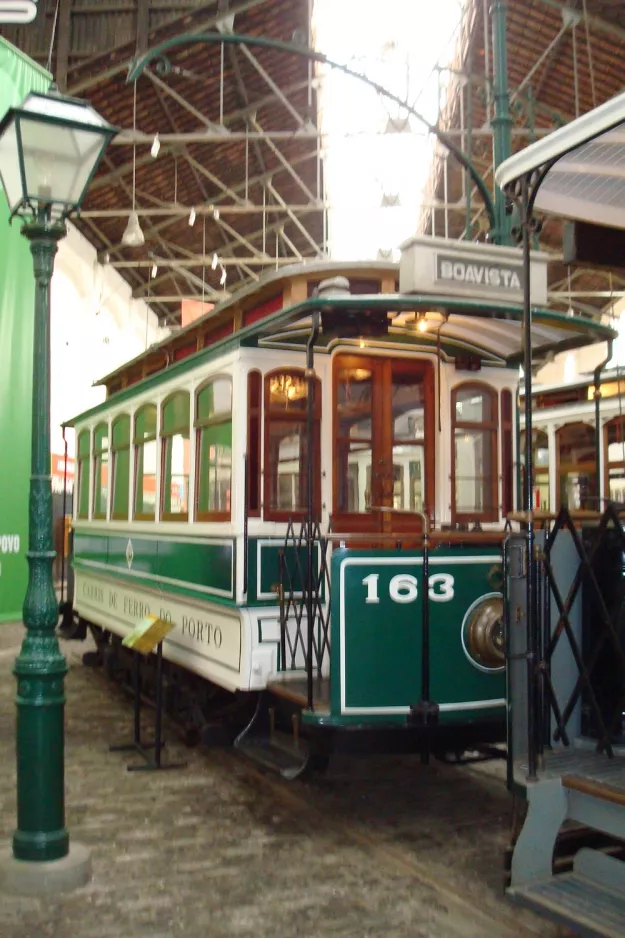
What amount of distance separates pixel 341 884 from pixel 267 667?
1569 mm

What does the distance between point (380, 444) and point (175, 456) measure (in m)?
1.80

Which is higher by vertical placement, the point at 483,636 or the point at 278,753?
the point at 483,636

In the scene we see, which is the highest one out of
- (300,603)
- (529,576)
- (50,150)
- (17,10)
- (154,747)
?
(17,10)

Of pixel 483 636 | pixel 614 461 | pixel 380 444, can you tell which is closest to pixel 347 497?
pixel 380 444

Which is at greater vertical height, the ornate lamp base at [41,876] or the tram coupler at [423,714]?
the tram coupler at [423,714]

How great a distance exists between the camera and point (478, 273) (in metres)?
4.82

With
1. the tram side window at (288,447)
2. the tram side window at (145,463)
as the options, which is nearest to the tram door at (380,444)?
the tram side window at (288,447)

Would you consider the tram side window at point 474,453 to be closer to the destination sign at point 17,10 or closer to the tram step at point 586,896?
the tram step at point 586,896

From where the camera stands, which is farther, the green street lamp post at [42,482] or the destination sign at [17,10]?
the destination sign at [17,10]

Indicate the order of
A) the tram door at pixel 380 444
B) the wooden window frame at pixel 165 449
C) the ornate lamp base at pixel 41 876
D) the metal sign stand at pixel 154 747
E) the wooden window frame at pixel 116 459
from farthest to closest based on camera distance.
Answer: the wooden window frame at pixel 116 459 < the wooden window frame at pixel 165 449 < the metal sign stand at pixel 154 747 < the tram door at pixel 380 444 < the ornate lamp base at pixel 41 876

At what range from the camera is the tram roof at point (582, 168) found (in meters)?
3.33

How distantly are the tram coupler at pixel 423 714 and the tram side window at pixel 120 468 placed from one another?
423 centimetres

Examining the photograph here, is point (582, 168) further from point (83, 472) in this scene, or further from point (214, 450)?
point (83, 472)

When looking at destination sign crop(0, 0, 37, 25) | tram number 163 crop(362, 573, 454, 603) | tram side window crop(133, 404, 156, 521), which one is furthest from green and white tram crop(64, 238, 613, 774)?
destination sign crop(0, 0, 37, 25)
